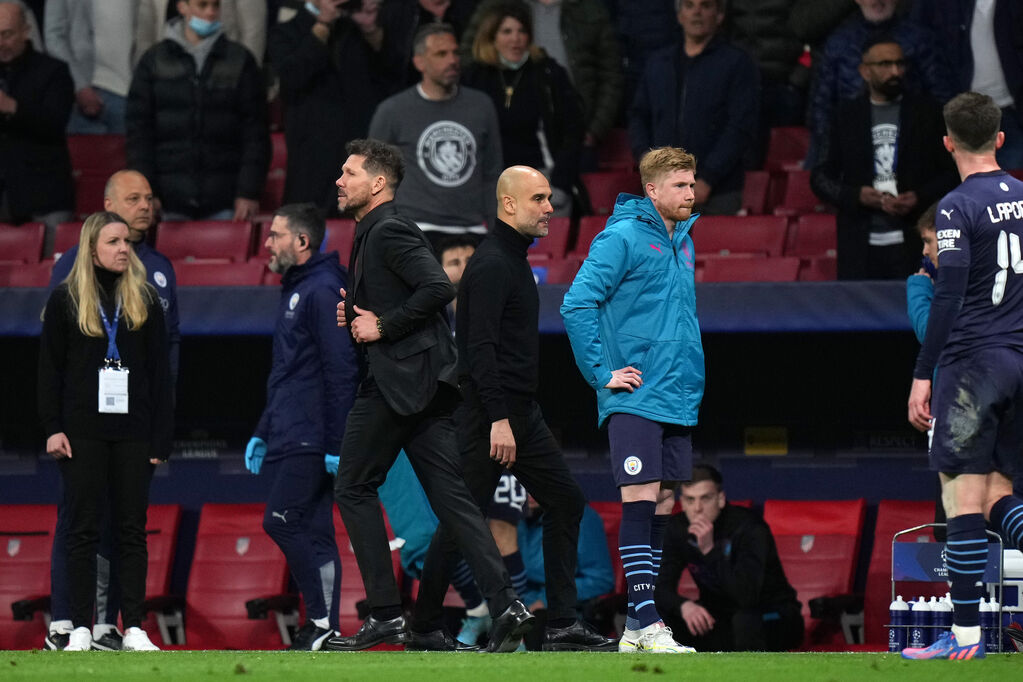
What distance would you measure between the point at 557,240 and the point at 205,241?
6.80ft

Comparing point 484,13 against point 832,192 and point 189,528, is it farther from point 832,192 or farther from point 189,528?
point 189,528

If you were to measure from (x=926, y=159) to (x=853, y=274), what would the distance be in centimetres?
69

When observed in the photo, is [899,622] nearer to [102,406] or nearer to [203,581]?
[102,406]

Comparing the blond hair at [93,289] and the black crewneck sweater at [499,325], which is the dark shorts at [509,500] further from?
the blond hair at [93,289]

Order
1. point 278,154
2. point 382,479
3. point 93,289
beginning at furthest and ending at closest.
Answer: point 278,154, point 93,289, point 382,479

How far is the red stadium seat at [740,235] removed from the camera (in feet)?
30.1

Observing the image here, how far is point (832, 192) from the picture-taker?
27.9 ft

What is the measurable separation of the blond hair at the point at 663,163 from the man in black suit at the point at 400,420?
0.83m

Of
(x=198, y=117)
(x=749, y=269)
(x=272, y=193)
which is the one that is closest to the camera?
(x=749, y=269)

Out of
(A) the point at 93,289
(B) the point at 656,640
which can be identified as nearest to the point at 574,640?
(B) the point at 656,640

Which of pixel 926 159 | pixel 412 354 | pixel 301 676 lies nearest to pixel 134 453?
pixel 412 354

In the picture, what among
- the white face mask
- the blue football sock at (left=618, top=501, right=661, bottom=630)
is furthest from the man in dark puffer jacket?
the blue football sock at (left=618, top=501, right=661, bottom=630)

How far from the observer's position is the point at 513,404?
615cm

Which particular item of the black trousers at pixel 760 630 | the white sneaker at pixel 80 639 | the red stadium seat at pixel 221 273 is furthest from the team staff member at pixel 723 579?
the red stadium seat at pixel 221 273
